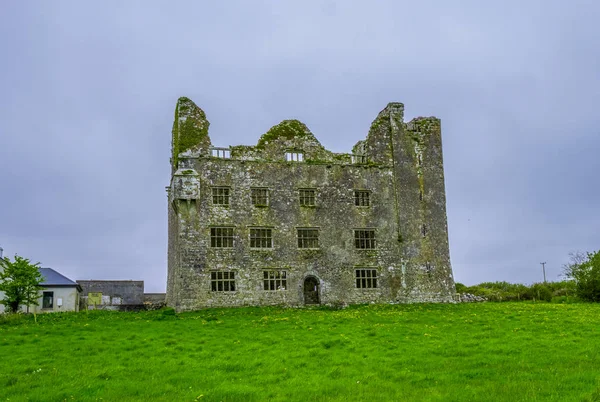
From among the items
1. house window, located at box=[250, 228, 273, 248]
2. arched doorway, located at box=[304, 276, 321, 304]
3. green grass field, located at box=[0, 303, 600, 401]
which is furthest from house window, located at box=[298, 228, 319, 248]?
green grass field, located at box=[0, 303, 600, 401]

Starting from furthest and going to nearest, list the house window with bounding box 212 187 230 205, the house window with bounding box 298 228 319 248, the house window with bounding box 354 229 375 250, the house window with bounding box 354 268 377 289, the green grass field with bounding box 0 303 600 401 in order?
1. the house window with bounding box 354 229 375 250
2. the house window with bounding box 354 268 377 289
3. the house window with bounding box 298 228 319 248
4. the house window with bounding box 212 187 230 205
5. the green grass field with bounding box 0 303 600 401

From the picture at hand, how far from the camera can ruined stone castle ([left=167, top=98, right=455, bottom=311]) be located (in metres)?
41.8

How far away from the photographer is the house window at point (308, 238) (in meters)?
44.0

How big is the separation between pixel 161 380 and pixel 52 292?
40.7 meters

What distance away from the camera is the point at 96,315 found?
37.2 meters

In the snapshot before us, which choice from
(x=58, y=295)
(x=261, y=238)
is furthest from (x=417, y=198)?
(x=58, y=295)

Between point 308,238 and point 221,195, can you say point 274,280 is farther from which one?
point 221,195

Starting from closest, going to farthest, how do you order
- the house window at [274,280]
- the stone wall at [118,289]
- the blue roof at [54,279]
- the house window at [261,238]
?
the house window at [274,280] → the house window at [261,238] → the blue roof at [54,279] → the stone wall at [118,289]

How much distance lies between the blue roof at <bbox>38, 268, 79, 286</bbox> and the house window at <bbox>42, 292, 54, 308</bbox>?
918mm

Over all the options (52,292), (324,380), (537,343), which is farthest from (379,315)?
(52,292)

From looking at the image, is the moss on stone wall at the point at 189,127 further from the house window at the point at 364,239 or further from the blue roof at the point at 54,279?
the blue roof at the point at 54,279

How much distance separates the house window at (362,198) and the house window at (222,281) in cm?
1167

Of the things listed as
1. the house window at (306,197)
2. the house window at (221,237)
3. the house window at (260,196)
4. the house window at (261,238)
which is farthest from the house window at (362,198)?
the house window at (221,237)

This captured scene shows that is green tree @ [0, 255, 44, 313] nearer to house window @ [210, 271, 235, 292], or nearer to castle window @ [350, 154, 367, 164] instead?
house window @ [210, 271, 235, 292]
